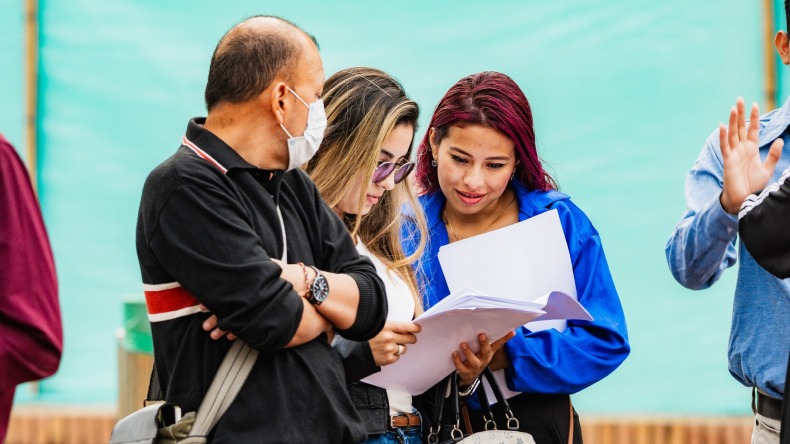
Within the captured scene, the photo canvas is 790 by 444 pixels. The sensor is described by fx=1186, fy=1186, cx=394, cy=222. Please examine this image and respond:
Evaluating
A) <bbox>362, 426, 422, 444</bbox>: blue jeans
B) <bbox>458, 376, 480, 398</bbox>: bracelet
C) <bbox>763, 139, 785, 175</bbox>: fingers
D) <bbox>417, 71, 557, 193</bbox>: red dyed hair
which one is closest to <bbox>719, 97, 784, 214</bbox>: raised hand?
<bbox>763, 139, 785, 175</bbox>: fingers

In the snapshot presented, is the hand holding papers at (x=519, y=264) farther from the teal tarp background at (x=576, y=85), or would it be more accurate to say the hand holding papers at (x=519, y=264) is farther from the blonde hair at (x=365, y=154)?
the teal tarp background at (x=576, y=85)

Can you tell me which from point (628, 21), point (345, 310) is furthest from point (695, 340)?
point (345, 310)

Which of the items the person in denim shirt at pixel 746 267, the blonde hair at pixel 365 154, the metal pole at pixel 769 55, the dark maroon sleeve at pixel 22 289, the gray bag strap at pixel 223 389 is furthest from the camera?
the metal pole at pixel 769 55

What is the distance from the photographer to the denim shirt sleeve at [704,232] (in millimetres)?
2945

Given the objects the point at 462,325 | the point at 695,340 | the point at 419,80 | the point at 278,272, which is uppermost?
the point at 419,80

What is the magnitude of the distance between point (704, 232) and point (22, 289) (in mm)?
1679

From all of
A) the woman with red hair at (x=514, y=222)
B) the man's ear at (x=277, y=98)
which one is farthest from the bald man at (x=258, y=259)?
the woman with red hair at (x=514, y=222)

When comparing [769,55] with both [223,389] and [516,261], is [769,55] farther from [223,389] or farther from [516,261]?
[223,389]

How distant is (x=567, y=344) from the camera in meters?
3.21

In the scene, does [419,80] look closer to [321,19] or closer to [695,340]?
[321,19]

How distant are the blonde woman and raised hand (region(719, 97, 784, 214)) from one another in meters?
0.84

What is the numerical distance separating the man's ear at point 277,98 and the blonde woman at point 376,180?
1.87 feet

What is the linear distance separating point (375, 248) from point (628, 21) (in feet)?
7.68

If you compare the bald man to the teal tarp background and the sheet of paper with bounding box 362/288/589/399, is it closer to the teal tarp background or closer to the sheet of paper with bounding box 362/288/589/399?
the sheet of paper with bounding box 362/288/589/399
